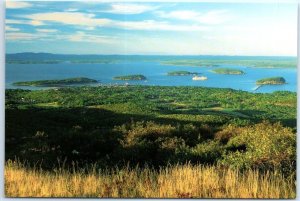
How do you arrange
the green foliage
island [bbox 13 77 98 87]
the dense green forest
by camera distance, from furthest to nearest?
island [bbox 13 77 98 87] < the dense green forest < the green foliage

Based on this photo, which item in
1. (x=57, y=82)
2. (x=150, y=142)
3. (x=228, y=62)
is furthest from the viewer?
(x=228, y=62)

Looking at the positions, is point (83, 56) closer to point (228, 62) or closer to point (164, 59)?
point (164, 59)

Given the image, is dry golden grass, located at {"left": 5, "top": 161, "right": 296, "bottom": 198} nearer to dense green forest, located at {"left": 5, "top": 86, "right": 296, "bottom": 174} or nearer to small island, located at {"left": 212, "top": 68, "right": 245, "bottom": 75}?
dense green forest, located at {"left": 5, "top": 86, "right": 296, "bottom": 174}

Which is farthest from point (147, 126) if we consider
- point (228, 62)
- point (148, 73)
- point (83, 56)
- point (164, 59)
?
point (228, 62)

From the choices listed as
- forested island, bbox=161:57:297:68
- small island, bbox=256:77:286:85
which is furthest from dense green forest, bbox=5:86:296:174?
forested island, bbox=161:57:297:68

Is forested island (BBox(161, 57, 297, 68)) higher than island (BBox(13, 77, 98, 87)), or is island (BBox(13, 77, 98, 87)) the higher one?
forested island (BBox(161, 57, 297, 68))

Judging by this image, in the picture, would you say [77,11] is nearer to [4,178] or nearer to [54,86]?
[54,86]
